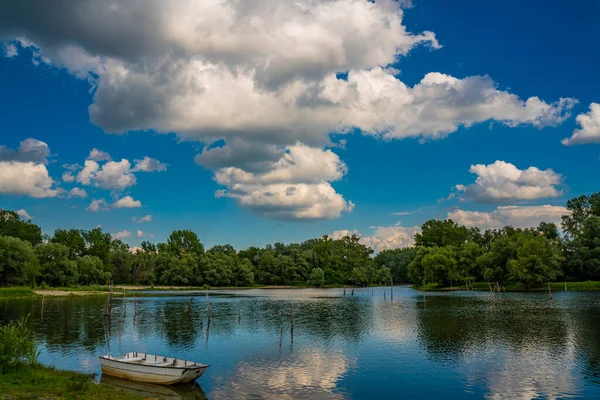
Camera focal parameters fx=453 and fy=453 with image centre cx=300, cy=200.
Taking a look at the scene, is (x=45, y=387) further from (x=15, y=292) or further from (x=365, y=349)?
(x=15, y=292)

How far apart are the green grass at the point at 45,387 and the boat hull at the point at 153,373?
3882mm

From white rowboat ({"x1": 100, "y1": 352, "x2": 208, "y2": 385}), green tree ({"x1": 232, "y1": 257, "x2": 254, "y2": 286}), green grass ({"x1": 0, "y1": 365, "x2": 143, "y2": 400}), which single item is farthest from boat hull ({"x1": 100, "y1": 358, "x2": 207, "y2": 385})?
green tree ({"x1": 232, "y1": 257, "x2": 254, "y2": 286})

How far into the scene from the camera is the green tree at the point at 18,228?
176725 mm

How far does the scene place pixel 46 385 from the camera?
24484mm

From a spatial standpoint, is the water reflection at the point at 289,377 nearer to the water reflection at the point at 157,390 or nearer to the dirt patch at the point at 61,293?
the water reflection at the point at 157,390

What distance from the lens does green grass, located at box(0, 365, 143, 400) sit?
22.3 metres

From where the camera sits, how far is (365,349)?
4497 centimetres

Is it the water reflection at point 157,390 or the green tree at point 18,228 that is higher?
the green tree at point 18,228

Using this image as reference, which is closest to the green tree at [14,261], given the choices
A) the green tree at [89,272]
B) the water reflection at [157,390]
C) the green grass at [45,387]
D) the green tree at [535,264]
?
the green tree at [89,272]

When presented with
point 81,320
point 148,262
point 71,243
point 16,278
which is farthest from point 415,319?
point 71,243

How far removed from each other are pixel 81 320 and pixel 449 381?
55846 mm

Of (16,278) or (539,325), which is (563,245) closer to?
(539,325)

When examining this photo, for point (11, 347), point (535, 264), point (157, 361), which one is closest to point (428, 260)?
point (535, 264)

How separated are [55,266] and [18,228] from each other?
2554 inches
